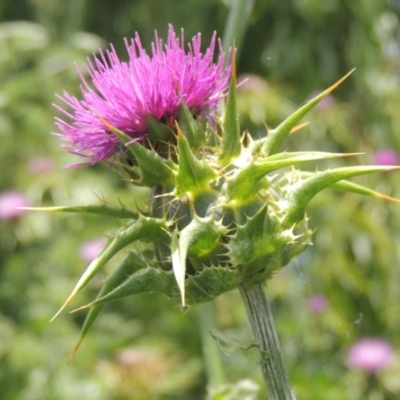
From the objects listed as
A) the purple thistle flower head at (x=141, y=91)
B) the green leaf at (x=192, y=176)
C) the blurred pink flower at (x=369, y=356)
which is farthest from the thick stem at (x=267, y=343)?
the blurred pink flower at (x=369, y=356)

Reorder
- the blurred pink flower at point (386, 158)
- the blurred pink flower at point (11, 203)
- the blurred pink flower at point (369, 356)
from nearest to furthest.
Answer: the blurred pink flower at point (369, 356) → the blurred pink flower at point (386, 158) → the blurred pink flower at point (11, 203)

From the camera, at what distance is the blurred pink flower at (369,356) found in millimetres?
3371

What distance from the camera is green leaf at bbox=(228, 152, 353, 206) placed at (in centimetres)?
118

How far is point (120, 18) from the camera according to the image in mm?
6113

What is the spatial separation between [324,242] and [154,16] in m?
2.63

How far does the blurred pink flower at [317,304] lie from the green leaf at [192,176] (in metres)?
2.25

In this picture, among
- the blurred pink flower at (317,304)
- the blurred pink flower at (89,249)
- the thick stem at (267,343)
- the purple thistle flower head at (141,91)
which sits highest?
the purple thistle flower head at (141,91)

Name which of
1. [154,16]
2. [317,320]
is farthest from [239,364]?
[154,16]

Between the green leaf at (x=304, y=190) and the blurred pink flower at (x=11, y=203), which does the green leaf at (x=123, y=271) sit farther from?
the blurred pink flower at (x=11, y=203)

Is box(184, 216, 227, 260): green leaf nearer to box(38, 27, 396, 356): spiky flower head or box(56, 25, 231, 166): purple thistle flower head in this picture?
box(38, 27, 396, 356): spiky flower head

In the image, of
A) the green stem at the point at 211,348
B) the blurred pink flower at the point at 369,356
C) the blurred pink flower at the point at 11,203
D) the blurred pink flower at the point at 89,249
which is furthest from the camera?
the blurred pink flower at the point at 11,203

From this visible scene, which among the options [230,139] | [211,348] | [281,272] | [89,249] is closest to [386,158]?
[281,272]

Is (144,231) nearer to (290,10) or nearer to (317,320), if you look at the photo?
(317,320)

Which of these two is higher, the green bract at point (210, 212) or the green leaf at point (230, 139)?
the green leaf at point (230, 139)
